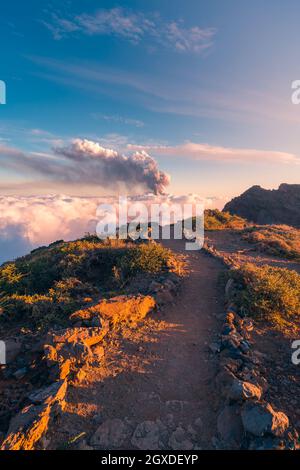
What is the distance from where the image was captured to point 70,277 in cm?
1112

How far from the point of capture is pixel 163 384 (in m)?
5.75

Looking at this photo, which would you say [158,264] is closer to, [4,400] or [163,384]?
[163,384]

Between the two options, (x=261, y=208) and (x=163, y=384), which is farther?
(x=261, y=208)

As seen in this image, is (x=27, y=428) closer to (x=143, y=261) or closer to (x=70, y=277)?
(x=70, y=277)

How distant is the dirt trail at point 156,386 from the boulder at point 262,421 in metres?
0.61

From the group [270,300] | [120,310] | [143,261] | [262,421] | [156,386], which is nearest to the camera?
[262,421]

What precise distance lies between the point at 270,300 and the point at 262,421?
192 inches

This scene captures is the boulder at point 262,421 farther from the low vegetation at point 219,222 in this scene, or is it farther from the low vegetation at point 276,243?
the low vegetation at point 219,222

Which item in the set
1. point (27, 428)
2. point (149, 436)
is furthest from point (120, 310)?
Answer: point (27, 428)

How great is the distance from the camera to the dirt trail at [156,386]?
4676 mm

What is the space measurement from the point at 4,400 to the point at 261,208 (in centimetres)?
3373

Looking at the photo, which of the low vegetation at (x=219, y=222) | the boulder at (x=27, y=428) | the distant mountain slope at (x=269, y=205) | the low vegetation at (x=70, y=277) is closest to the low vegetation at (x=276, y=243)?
the low vegetation at (x=219, y=222)

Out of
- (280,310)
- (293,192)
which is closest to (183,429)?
(280,310)

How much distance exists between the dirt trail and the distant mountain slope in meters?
27.6
